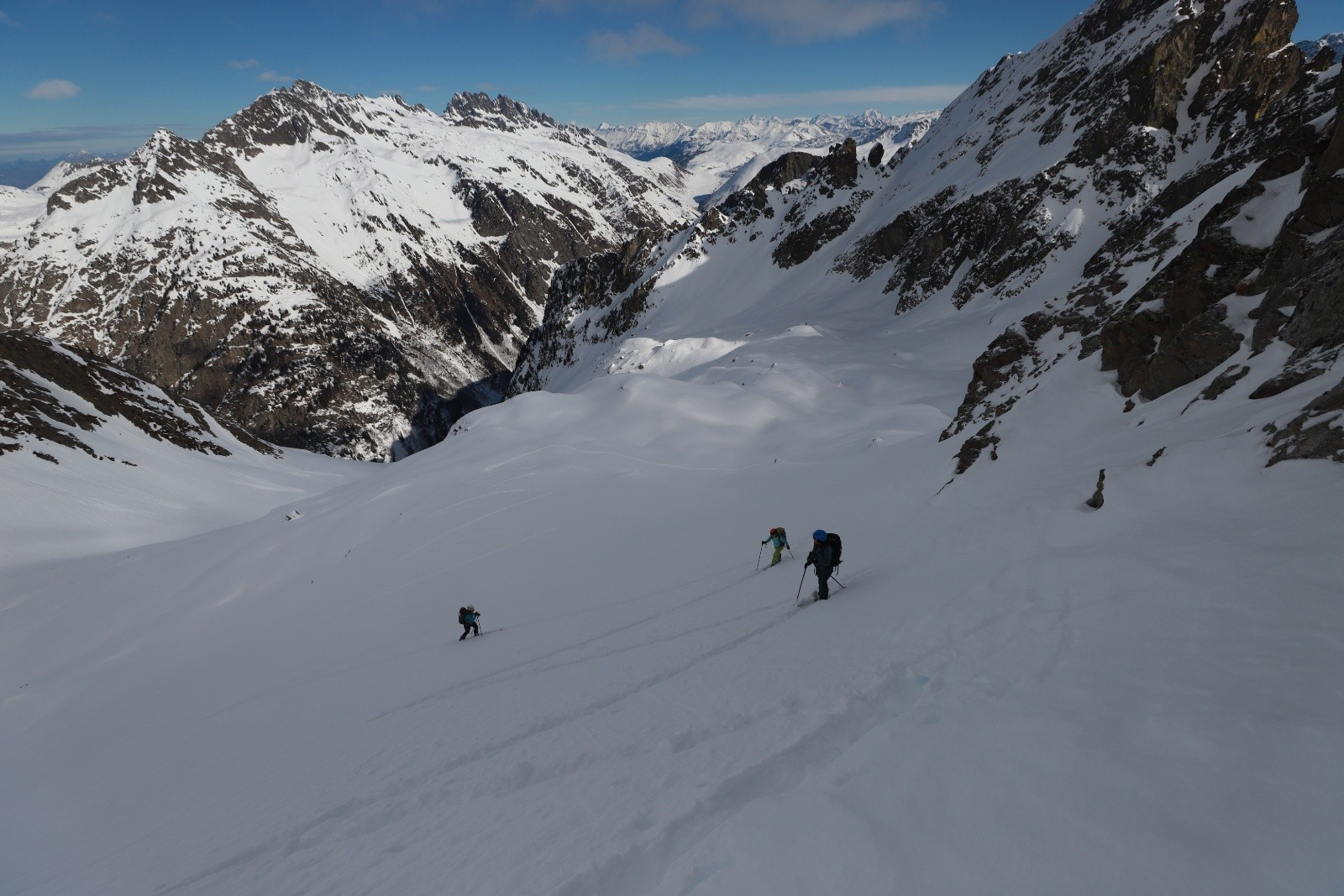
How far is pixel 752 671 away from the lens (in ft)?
24.3

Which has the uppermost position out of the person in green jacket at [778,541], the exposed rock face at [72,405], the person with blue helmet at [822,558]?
the exposed rock face at [72,405]

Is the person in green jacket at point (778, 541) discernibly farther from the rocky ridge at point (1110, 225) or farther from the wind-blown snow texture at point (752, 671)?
the rocky ridge at point (1110, 225)

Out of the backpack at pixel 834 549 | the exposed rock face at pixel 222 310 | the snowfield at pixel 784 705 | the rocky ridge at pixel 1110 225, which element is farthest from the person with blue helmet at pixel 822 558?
the exposed rock face at pixel 222 310

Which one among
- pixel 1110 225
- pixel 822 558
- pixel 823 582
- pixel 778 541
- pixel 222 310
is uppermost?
pixel 222 310

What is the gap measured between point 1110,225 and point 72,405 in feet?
289

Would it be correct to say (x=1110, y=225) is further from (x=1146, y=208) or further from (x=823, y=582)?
(x=823, y=582)

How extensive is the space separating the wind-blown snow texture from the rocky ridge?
372 mm

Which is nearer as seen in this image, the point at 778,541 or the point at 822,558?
the point at 822,558

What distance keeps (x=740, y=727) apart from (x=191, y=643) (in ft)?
67.6

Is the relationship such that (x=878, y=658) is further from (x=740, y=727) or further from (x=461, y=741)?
(x=461, y=741)

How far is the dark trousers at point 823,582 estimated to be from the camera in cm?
986

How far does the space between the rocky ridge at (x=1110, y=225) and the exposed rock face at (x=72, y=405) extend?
55.6 m

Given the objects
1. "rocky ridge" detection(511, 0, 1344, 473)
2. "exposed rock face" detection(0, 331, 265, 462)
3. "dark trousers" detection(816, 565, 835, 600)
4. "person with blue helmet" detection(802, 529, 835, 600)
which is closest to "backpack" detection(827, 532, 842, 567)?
"person with blue helmet" detection(802, 529, 835, 600)

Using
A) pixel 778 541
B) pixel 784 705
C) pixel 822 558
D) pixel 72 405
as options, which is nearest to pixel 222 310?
pixel 72 405
